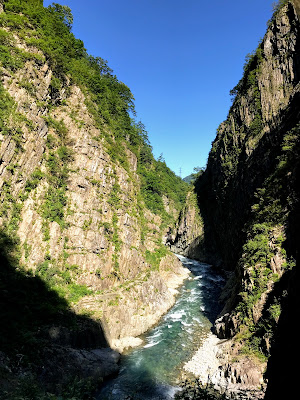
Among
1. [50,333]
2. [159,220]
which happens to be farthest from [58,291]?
[159,220]

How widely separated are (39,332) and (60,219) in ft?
39.5

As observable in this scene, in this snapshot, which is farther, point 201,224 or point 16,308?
point 201,224

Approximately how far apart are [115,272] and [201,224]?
4175 centimetres

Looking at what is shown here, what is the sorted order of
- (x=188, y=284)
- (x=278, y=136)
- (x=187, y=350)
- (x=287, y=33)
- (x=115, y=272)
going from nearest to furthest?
(x=187, y=350) < (x=115, y=272) < (x=278, y=136) < (x=287, y=33) < (x=188, y=284)

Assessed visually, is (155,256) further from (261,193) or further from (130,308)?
(261,193)

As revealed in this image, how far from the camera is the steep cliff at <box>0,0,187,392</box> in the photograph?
17.8m

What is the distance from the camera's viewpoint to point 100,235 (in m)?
28.5

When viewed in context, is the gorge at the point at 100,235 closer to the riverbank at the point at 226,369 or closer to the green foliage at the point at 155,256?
the riverbank at the point at 226,369

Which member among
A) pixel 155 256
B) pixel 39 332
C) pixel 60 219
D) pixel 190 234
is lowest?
Result: pixel 39 332

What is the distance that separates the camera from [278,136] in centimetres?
3052

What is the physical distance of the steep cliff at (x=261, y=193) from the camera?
19016 mm

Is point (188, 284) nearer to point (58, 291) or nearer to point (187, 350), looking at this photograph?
point (187, 350)

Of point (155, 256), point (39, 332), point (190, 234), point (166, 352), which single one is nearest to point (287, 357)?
point (39, 332)

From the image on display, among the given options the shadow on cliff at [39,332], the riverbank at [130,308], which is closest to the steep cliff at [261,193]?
the riverbank at [130,308]
